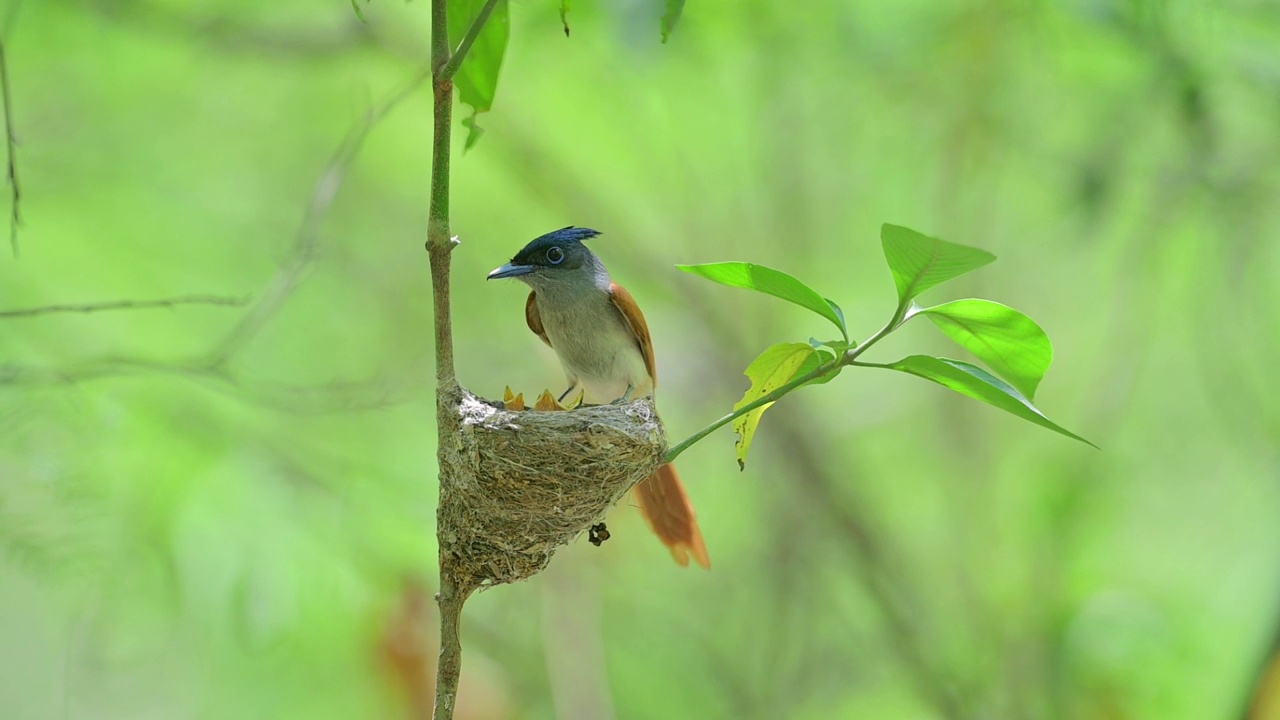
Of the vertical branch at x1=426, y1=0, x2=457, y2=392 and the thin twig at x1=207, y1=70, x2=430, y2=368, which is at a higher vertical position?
the vertical branch at x1=426, y1=0, x2=457, y2=392

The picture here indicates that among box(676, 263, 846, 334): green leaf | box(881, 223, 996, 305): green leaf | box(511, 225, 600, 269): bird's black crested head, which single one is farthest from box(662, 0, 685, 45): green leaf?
box(511, 225, 600, 269): bird's black crested head

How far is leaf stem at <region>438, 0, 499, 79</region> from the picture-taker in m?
1.50

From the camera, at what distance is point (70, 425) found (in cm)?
336

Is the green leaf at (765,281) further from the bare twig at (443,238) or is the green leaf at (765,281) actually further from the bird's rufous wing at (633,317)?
the bird's rufous wing at (633,317)

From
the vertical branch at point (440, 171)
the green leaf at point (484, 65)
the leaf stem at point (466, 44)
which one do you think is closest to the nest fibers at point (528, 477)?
the vertical branch at point (440, 171)

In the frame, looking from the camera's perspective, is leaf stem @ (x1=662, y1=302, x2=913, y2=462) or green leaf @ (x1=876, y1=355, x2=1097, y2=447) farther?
leaf stem @ (x1=662, y1=302, x2=913, y2=462)

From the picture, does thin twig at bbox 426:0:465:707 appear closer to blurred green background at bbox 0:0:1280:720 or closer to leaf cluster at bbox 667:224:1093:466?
leaf cluster at bbox 667:224:1093:466

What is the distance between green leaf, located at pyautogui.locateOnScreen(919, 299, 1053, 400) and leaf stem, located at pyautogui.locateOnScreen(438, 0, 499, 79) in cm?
76

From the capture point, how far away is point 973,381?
1.48m

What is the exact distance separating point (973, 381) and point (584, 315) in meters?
2.01

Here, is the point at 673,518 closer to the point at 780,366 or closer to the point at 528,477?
the point at 528,477

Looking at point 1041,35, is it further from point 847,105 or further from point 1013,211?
point 1013,211

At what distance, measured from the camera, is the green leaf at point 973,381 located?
1431 mm

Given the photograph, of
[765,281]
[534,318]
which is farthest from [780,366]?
[534,318]
